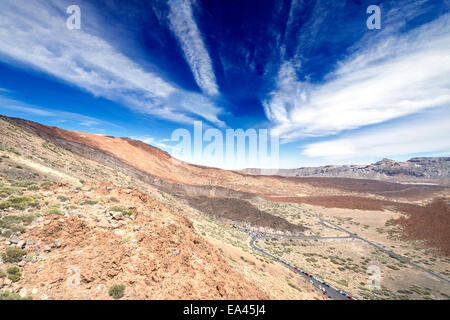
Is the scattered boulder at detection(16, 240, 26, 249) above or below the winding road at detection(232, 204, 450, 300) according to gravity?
above

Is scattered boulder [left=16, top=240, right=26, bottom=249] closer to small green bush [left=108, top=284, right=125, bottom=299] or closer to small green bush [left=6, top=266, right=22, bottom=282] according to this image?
small green bush [left=6, top=266, right=22, bottom=282]

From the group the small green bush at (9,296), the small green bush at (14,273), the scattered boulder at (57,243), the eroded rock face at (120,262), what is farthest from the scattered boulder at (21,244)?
the small green bush at (9,296)

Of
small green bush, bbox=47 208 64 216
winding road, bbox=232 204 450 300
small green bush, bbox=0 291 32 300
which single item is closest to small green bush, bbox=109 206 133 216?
small green bush, bbox=47 208 64 216

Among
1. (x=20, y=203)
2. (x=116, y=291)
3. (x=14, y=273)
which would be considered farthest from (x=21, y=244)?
(x=116, y=291)

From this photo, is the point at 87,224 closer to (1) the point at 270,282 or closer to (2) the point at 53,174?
(2) the point at 53,174
